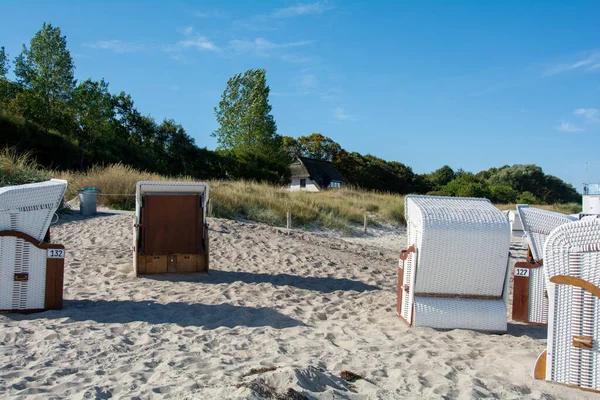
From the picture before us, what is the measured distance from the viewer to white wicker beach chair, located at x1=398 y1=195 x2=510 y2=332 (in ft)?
20.9

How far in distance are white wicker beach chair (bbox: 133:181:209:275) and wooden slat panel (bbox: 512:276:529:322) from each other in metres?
5.38

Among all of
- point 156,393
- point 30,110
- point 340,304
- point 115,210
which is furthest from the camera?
point 30,110

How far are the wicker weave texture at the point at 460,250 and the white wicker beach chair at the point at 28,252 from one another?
4621 millimetres

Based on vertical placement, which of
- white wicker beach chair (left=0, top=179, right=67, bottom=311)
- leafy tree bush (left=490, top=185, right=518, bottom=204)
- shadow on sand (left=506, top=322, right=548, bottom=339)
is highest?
leafy tree bush (left=490, top=185, right=518, bottom=204)

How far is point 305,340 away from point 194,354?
131cm

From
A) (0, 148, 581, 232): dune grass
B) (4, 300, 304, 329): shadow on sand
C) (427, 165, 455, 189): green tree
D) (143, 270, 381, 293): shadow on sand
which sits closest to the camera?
(4, 300, 304, 329): shadow on sand

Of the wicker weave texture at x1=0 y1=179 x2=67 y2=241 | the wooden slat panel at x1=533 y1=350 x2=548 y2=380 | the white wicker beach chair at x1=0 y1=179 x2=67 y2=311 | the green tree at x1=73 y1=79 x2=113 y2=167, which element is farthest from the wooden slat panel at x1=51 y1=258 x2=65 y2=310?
the green tree at x1=73 y1=79 x2=113 y2=167

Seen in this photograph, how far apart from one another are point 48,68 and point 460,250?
3128cm

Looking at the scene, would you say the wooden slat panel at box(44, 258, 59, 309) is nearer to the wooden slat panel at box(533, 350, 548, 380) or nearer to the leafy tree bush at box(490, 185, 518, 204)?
the wooden slat panel at box(533, 350, 548, 380)

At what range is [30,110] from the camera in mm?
29094

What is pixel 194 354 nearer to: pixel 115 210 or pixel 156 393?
pixel 156 393

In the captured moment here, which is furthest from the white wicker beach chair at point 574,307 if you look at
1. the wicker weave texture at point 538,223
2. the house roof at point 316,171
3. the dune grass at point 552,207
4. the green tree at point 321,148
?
the green tree at point 321,148

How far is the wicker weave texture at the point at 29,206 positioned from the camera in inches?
248

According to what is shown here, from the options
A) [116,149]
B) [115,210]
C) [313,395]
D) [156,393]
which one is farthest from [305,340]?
[116,149]
